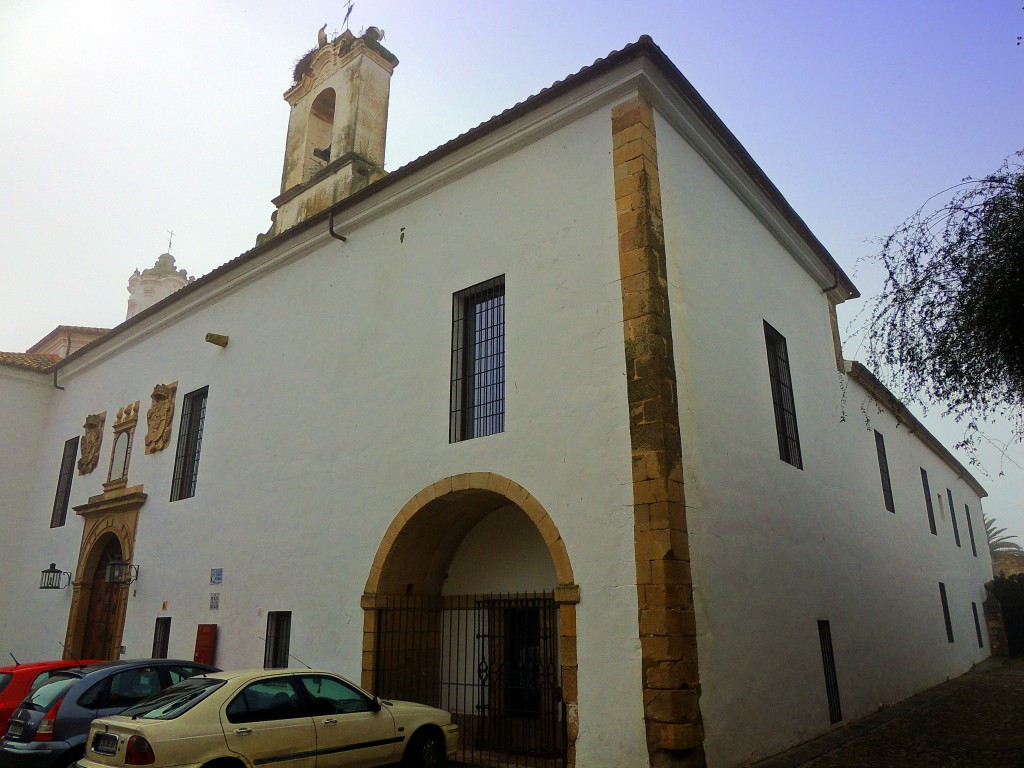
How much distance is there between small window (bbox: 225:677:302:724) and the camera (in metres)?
5.96

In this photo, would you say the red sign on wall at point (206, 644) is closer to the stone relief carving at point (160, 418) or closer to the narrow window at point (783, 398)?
the stone relief carving at point (160, 418)

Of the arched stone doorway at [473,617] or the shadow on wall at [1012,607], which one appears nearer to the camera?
the arched stone doorway at [473,617]

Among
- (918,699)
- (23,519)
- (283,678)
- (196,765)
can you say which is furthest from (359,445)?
(23,519)

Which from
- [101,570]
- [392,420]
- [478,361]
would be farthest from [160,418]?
[478,361]

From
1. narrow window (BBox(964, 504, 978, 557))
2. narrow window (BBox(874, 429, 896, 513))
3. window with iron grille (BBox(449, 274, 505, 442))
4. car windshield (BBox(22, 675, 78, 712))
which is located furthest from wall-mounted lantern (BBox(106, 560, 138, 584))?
narrow window (BBox(964, 504, 978, 557))

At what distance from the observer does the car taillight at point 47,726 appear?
6.82 metres

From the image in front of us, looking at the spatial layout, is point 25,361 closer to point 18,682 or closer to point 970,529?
point 18,682

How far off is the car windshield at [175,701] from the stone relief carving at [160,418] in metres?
8.11

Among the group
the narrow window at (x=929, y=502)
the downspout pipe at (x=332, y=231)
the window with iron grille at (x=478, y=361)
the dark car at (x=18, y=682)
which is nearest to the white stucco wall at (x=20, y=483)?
the dark car at (x=18, y=682)

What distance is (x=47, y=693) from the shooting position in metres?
7.22

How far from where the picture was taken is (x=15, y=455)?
1764cm

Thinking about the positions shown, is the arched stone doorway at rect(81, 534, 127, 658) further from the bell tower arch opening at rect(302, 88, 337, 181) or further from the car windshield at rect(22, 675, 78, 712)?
the bell tower arch opening at rect(302, 88, 337, 181)

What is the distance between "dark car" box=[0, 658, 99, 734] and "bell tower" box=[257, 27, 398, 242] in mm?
8439

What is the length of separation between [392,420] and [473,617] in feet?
8.82
